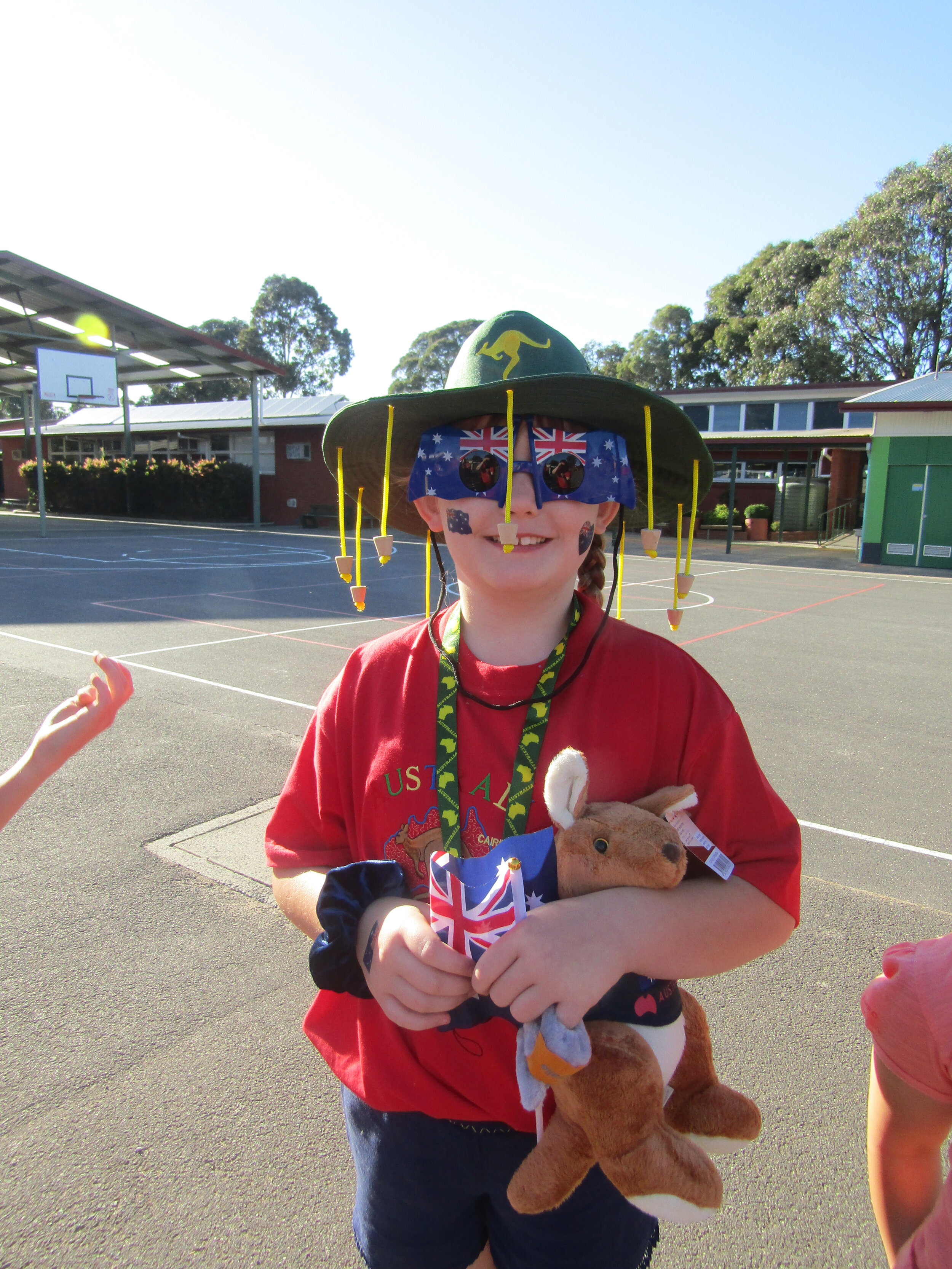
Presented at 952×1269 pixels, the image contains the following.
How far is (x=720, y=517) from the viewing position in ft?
100

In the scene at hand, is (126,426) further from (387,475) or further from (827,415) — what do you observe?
(387,475)

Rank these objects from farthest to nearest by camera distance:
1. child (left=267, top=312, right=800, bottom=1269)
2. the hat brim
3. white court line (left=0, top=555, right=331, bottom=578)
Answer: white court line (left=0, top=555, right=331, bottom=578), the hat brim, child (left=267, top=312, right=800, bottom=1269)

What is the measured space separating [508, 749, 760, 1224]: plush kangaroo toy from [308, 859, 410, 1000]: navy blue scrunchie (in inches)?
12.3

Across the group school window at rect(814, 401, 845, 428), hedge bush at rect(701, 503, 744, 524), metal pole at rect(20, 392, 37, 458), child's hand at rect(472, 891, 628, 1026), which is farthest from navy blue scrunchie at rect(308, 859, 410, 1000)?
metal pole at rect(20, 392, 37, 458)

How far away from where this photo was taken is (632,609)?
1345 centimetres

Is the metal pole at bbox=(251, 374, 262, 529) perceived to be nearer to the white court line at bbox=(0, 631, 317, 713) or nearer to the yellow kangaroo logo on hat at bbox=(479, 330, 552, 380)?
the white court line at bbox=(0, 631, 317, 713)

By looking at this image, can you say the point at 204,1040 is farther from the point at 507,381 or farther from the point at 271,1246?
the point at 507,381

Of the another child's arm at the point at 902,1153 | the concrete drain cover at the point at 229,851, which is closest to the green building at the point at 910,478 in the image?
the concrete drain cover at the point at 229,851

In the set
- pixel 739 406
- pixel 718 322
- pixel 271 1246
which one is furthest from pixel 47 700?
A: pixel 718 322

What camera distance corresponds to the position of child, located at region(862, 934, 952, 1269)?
1234mm

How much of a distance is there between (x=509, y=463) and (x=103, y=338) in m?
31.3

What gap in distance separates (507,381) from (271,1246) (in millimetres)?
2206

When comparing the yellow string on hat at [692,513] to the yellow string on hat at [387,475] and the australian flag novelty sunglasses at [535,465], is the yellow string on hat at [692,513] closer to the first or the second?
the australian flag novelty sunglasses at [535,465]

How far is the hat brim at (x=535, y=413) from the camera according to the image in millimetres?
1436
